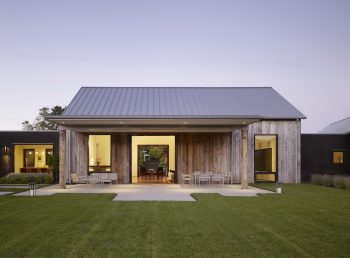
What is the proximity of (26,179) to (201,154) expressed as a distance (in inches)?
318

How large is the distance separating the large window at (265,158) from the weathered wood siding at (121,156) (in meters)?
5.87

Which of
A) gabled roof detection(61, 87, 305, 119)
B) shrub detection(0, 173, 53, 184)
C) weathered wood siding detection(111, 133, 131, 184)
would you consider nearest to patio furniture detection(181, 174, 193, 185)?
weathered wood siding detection(111, 133, 131, 184)

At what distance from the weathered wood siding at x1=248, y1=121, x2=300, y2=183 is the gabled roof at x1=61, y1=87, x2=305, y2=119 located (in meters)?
0.46

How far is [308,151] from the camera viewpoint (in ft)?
56.8

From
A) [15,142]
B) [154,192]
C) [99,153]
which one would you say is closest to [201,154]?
[154,192]

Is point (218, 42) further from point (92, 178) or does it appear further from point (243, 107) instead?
point (92, 178)

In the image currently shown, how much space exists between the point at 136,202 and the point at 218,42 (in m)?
11.6

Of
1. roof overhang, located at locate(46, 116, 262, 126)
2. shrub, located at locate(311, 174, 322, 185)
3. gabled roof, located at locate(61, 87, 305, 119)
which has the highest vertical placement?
gabled roof, located at locate(61, 87, 305, 119)

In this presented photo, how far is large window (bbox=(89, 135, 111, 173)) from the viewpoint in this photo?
52.9ft

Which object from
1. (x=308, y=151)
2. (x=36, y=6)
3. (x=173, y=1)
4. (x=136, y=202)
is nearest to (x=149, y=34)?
(x=173, y=1)

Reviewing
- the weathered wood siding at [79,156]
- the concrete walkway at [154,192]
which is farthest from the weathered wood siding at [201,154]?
the weathered wood siding at [79,156]

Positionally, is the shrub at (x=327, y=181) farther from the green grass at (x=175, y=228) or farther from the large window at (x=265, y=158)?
the green grass at (x=175, y=228)

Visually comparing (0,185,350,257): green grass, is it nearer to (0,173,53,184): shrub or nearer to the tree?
(0,173,53,184): shrub

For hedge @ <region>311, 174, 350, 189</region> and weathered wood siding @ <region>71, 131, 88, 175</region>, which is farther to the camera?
weathered wood siding @ <region>71, 131, 88, 175</region>
